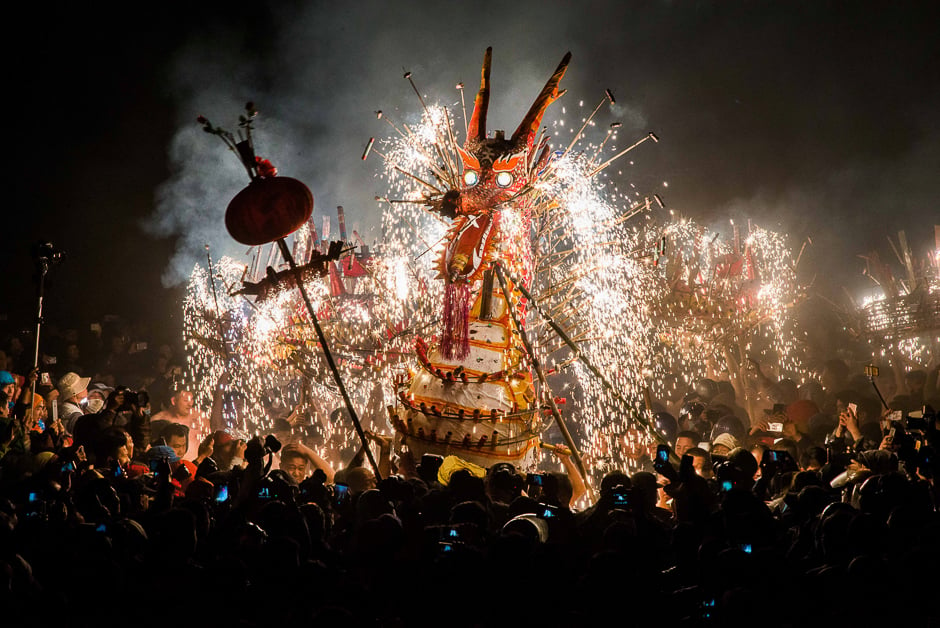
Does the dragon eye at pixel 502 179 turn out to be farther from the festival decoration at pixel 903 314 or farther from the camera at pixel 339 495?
the festival decoration at pixel 903 314

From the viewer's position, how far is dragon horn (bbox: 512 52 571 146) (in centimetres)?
688

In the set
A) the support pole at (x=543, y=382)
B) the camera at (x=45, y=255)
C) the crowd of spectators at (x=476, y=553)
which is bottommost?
the crowd of spectators at (x=476, y=553)

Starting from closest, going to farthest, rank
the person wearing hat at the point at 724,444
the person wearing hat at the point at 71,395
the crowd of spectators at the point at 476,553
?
the crowd of spectators at the point at 476,553 < the person wearing hat at the point at 724,444 < the person wearing hat at the point at 71,395

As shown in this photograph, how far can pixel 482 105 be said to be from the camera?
7.15 metres

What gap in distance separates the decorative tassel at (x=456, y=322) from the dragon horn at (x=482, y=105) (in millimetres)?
1719

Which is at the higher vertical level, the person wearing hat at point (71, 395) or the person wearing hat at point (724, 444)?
the person wearing hat at point (71, 395)

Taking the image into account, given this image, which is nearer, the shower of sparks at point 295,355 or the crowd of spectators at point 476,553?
the crowd of spectators at point 476,553

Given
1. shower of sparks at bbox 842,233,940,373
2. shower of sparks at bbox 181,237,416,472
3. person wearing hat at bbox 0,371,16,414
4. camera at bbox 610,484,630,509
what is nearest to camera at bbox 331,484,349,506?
camera at bbox 610,484,630,509

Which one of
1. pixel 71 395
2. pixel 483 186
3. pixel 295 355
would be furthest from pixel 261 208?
pixel 295 355

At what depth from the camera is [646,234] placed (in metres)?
20.6

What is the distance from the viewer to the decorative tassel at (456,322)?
22.6 feet

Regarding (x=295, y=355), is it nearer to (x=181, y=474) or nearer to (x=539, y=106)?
(x=181, y=474)

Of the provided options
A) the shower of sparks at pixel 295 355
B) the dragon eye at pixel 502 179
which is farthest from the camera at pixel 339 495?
the shower of sparks at pixel 295 355

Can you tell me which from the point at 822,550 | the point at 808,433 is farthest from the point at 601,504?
the point at 808,433
